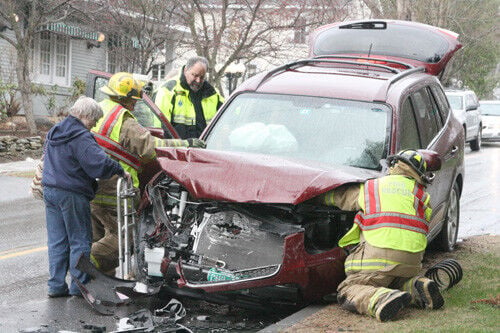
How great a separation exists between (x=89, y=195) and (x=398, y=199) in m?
2.53

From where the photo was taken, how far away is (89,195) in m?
6.88

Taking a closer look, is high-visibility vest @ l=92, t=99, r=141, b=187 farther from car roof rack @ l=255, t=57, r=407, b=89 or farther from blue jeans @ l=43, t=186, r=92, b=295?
car roof rack @ l=255, t=57, r=407, b=89

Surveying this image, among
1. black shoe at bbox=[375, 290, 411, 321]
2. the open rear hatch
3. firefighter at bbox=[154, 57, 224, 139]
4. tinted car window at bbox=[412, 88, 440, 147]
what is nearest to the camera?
black shoe at bbox=[375, 290, 411, 321]

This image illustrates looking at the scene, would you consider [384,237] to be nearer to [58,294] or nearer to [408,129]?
[408,129]

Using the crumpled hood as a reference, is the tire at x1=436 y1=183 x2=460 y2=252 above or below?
below

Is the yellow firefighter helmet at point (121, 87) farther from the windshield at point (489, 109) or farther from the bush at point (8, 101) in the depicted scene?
the windshield at point (489, 109)

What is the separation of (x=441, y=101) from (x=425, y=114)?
87 centimetres

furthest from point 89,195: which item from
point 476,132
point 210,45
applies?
point 476,132

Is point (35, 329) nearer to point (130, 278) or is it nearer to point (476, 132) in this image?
point (130, 278)

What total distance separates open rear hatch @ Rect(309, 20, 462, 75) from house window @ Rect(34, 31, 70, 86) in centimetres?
1893

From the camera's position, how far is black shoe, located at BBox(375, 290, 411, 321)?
5.72m

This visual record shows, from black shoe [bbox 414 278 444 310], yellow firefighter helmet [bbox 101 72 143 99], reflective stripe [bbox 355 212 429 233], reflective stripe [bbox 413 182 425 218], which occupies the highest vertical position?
yellow firefighter helmet [bbox 101 72 143 99]

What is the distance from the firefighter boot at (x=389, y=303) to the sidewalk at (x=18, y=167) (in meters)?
12.2

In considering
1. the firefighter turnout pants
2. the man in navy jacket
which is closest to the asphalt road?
the man in navy jacket
